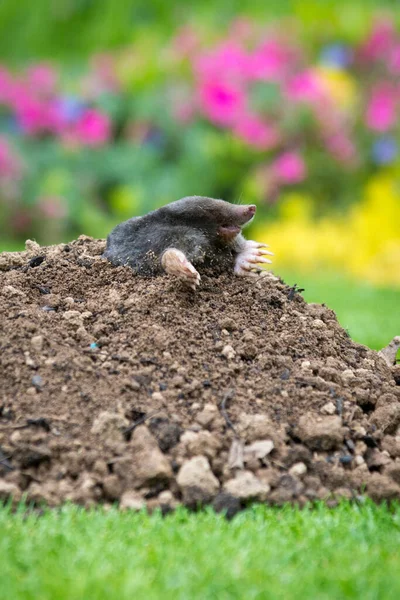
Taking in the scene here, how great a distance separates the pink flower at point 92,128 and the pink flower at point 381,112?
3.05 m

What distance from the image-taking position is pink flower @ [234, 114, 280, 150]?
364 inches

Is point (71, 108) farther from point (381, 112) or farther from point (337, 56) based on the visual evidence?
point (381, 112)

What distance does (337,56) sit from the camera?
10.1m

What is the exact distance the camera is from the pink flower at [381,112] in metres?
9.40

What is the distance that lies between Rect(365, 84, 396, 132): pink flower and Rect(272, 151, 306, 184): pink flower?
1.01 m

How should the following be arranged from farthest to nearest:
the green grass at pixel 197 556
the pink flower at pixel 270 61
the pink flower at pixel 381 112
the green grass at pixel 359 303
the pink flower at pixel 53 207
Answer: the pink flower at pixel 270 61 → the pink flower at pixel 381 112 → the pink flower at pixel 53 207 → the green grass at pixel 359 303 → the green grass at pixel 197 556

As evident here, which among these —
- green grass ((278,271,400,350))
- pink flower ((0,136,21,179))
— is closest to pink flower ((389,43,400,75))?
green grass ((278,271,400,350))

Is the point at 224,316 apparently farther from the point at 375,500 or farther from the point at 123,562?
the point at 123,562

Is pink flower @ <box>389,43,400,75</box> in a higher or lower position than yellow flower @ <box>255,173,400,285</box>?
higher

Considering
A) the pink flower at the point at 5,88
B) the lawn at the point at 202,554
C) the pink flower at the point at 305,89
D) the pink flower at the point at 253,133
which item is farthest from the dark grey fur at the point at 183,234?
the pink flower at the point at 5,88

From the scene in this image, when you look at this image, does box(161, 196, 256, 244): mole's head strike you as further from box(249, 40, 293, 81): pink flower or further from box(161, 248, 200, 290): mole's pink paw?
box(249, 40, 293, 81): pink flower

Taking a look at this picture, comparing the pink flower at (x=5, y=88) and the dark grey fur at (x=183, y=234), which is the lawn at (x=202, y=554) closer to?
the dark grey fur at (x=183, y=234)

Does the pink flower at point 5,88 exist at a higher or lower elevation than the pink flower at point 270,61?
lower

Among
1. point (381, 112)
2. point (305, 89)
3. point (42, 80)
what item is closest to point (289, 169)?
point (305, 89)
